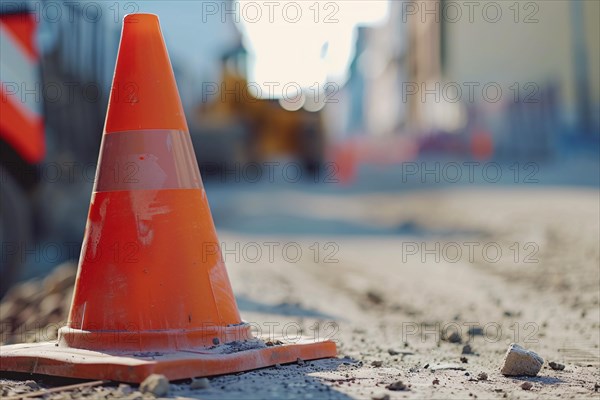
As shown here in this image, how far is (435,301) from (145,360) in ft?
11.5

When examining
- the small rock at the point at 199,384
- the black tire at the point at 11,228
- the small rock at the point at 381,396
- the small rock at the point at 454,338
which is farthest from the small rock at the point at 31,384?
the black tire at the point at 11,228

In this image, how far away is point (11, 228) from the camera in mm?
6105

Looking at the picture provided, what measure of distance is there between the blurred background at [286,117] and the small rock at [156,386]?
11.5 feet

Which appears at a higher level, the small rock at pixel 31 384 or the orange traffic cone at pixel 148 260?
the orange traffic cone at pixel 148 260

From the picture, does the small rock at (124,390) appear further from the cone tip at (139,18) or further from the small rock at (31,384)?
the cone tip at (139,18)

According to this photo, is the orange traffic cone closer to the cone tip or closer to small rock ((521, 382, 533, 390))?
the cone tip

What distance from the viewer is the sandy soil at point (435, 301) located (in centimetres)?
323

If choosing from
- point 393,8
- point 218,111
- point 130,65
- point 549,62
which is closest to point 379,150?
point 549,62

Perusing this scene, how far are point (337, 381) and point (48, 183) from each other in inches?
250

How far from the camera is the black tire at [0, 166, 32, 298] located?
19.9 ft

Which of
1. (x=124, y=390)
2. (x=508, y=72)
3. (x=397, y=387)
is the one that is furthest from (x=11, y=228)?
(x=508, y=72)

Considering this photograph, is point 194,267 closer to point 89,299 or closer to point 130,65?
point 89,299

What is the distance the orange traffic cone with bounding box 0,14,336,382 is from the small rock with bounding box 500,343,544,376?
0.71 metres

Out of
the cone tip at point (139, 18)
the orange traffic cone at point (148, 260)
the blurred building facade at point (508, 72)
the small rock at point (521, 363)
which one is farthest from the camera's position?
the blurred building facade at point (508, 72)
